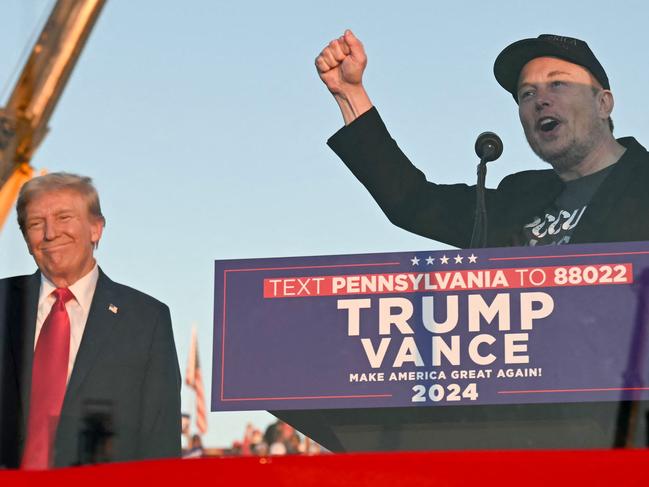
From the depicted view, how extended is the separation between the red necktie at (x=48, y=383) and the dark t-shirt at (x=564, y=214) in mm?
1830

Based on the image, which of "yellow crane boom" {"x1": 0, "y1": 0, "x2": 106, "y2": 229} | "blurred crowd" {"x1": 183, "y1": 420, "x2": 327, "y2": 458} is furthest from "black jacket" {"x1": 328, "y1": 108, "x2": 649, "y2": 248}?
"yellow crane boom" {"x1": 0, "y1": 0, "x2": 106, "y2": 229}

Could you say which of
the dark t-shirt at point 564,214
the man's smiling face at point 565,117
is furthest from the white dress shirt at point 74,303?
the man's smiling face at point 565,117

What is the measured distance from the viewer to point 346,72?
516 centimetres

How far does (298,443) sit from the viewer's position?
15.3 feet

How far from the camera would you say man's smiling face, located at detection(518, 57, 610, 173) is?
4.89 m

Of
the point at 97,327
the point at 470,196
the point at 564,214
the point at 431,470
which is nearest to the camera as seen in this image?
the point at 431,470

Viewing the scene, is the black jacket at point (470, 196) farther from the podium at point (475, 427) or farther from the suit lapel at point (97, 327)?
the suit lapel at point (97, 327)

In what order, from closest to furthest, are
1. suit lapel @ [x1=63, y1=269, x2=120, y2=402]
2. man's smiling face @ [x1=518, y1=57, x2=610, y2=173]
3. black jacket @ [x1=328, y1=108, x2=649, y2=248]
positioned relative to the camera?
black jacket @ [x1=328, y1=108, x2=649, y2=248] < man's smiling face @ [x1=518, y1=57, x2=610, y2=173] < suit lapel @ [x1=63, y1=269, x2=120, y2=402]

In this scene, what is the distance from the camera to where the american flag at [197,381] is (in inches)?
186

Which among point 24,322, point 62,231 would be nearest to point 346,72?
point 62,231

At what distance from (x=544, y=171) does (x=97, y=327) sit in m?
1.83

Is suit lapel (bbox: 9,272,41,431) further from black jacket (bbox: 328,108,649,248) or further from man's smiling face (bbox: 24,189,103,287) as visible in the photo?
black jacket (bbox: 328,108,649,248)

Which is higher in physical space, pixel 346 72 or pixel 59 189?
pixel 346 72

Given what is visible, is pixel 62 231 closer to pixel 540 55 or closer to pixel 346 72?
pixel 346 72
